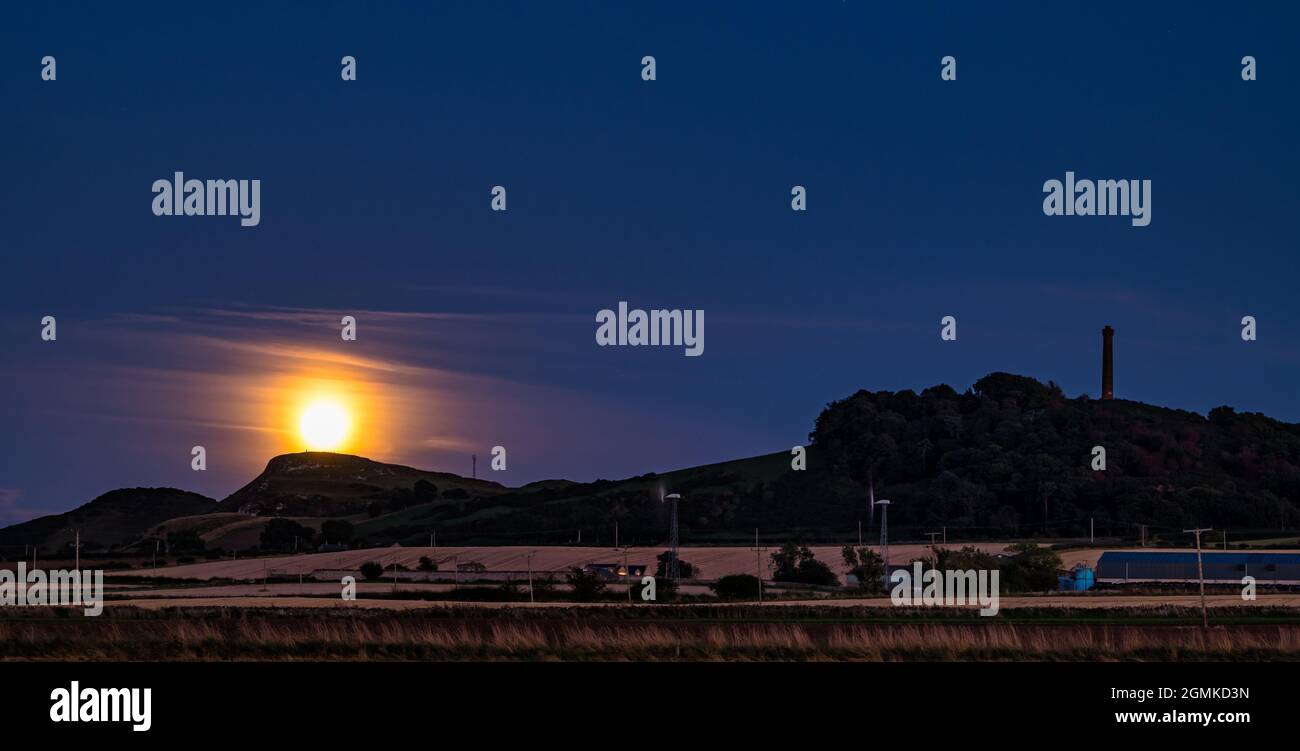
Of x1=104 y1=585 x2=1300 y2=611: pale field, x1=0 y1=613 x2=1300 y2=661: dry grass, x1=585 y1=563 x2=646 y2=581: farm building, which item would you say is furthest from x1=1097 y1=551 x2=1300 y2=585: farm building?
x1=0 y1=613 x2=1300 y2=661: dry grass

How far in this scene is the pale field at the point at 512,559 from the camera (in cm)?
15575

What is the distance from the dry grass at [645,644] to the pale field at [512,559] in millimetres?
91648

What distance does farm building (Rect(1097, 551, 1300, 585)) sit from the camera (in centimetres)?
13062

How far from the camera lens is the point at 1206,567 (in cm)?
13288

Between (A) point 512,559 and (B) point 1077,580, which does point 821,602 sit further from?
(A) point 512,559

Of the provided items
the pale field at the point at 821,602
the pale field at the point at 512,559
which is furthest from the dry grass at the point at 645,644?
the pale field at the point at 512,559

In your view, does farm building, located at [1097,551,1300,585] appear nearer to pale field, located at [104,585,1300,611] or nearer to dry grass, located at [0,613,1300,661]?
pale field, located at [104,585,1300,611]

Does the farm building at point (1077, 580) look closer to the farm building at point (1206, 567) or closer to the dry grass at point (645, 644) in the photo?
the farm building at point (1206, 567)

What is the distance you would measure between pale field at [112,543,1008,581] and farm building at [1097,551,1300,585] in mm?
14573
